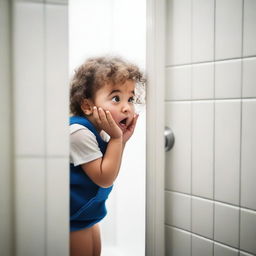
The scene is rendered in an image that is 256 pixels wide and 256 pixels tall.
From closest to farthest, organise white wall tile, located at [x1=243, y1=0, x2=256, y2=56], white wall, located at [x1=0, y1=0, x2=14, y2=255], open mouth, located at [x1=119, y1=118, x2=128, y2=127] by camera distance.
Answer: white wall, located at [x1=0, y1=0, x2=14, y2=255] → white wall tile, located at [x1=243, y1=0, x2=256, y2=56] → open mouth, located at [x1=119, y1=118, x2=128, y2=127]

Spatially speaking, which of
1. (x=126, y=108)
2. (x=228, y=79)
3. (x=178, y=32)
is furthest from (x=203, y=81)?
(x=126, y=108)

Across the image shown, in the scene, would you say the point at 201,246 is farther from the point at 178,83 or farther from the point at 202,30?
the point at 202,30

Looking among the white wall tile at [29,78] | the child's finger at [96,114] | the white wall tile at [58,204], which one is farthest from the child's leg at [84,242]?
the white wall tile at [29,78]

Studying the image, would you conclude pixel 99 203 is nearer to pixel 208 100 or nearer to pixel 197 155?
pixel 197 155

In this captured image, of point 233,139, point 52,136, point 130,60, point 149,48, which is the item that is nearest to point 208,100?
point 233,139

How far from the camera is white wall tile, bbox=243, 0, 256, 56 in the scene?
70 centimetres

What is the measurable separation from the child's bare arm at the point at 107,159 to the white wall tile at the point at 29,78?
48cm

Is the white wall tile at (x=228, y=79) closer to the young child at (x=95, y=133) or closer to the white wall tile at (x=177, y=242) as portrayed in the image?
the young child at (x=95, y=133)

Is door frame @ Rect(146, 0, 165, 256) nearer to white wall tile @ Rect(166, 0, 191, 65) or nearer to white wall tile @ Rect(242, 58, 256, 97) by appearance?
white wall tile @ Rect(166, 0, 191, 65)

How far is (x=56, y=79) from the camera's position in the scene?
1.45 ft

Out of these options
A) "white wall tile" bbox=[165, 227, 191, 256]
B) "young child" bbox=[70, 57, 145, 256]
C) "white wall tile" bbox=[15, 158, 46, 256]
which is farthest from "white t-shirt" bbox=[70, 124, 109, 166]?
"white wall tile" bbox=[15, 158, 46, 256]

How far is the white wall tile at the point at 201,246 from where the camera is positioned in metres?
0.81

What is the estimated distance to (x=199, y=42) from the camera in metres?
0.80

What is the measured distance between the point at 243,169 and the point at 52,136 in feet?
1.75
